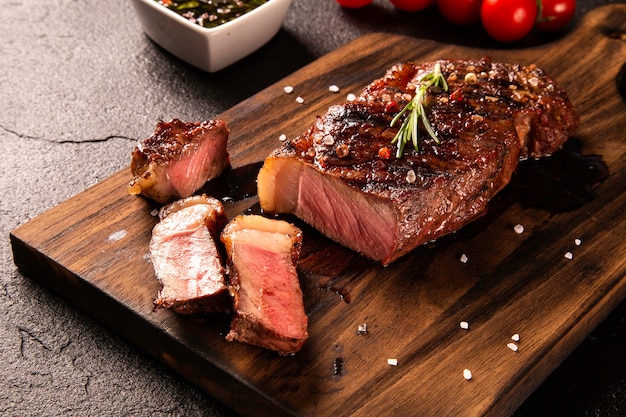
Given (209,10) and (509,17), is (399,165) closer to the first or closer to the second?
(209,10)

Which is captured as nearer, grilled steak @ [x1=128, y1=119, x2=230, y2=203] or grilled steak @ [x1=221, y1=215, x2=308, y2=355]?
grilled steak @ [x1=221, y1=215, x2=308, y2=355]

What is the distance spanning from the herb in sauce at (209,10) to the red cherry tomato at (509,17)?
1.70 meters

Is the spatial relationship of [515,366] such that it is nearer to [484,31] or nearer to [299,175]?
[299,175]

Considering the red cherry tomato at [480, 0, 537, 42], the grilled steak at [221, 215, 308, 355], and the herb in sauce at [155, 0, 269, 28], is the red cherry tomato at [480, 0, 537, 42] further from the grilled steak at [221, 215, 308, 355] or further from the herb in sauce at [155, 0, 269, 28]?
the grilled steak at [221, 215, 308, 355]

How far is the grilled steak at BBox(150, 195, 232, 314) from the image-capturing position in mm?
3980

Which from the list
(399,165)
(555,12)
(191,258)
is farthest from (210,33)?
(555,12)

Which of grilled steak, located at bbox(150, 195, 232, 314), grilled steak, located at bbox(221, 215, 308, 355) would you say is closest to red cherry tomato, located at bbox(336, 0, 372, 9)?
grilled steak, located at bbox(150, 195, 232, 314)

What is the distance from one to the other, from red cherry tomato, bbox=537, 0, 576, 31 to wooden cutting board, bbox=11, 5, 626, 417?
1452mm

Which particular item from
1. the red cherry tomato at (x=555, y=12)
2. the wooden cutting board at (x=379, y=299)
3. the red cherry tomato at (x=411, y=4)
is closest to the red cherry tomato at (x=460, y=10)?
the red cherry tomato at (x=411, y=4)

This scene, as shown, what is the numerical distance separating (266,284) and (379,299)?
0.62 m

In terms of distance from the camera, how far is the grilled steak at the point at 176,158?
461cm

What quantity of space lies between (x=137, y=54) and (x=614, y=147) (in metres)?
3.27

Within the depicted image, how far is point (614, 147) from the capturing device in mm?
5398

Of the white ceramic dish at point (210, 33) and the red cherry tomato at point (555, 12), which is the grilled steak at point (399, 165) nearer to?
the white ceramic dish at point (210, 33)
